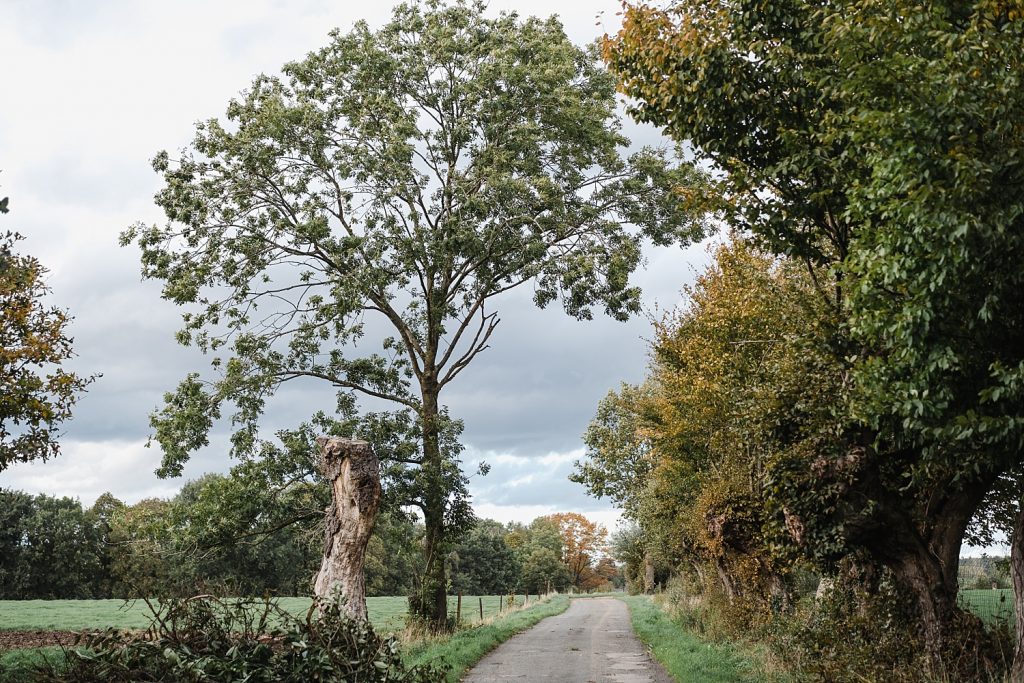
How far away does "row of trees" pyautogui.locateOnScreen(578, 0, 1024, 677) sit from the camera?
8.53 metres

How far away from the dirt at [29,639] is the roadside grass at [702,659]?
15.8 meters

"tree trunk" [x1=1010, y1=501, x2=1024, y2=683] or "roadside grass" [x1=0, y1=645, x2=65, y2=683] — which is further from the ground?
"tree trunk" [x1=1010, y1=501, x2=1024, y2=683]

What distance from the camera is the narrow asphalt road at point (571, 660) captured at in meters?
15.9

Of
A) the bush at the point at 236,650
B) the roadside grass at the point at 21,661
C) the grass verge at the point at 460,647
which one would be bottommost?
the grass verge at the point at 460,647

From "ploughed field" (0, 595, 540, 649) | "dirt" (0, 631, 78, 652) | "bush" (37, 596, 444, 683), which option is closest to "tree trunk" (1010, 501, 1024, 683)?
"bush" (37, 596, 444, 683)

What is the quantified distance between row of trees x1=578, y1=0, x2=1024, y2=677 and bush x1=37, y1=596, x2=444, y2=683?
22.4ft

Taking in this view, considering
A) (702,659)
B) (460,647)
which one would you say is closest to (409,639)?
(460,647)

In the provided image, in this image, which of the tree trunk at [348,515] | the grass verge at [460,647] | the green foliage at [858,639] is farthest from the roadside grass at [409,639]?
the green foliage at [858,639]

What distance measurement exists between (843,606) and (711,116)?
904 centimetres

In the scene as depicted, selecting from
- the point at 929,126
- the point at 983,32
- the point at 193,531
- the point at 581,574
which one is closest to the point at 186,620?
the point at 929,126

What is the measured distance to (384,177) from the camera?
23500 millimetres

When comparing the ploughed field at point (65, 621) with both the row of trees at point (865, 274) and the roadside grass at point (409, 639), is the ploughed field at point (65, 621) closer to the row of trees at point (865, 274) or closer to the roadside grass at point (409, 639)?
the roadside grass at point (409, 639)

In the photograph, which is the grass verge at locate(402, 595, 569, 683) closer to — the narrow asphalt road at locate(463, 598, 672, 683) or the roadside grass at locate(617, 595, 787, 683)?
the narrow asphalt road at locate(463, 598, 672, 683)

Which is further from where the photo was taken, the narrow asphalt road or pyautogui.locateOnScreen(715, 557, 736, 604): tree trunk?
pyautogui.locateOnScreen(715, 557, 736, 604): tree trunk
